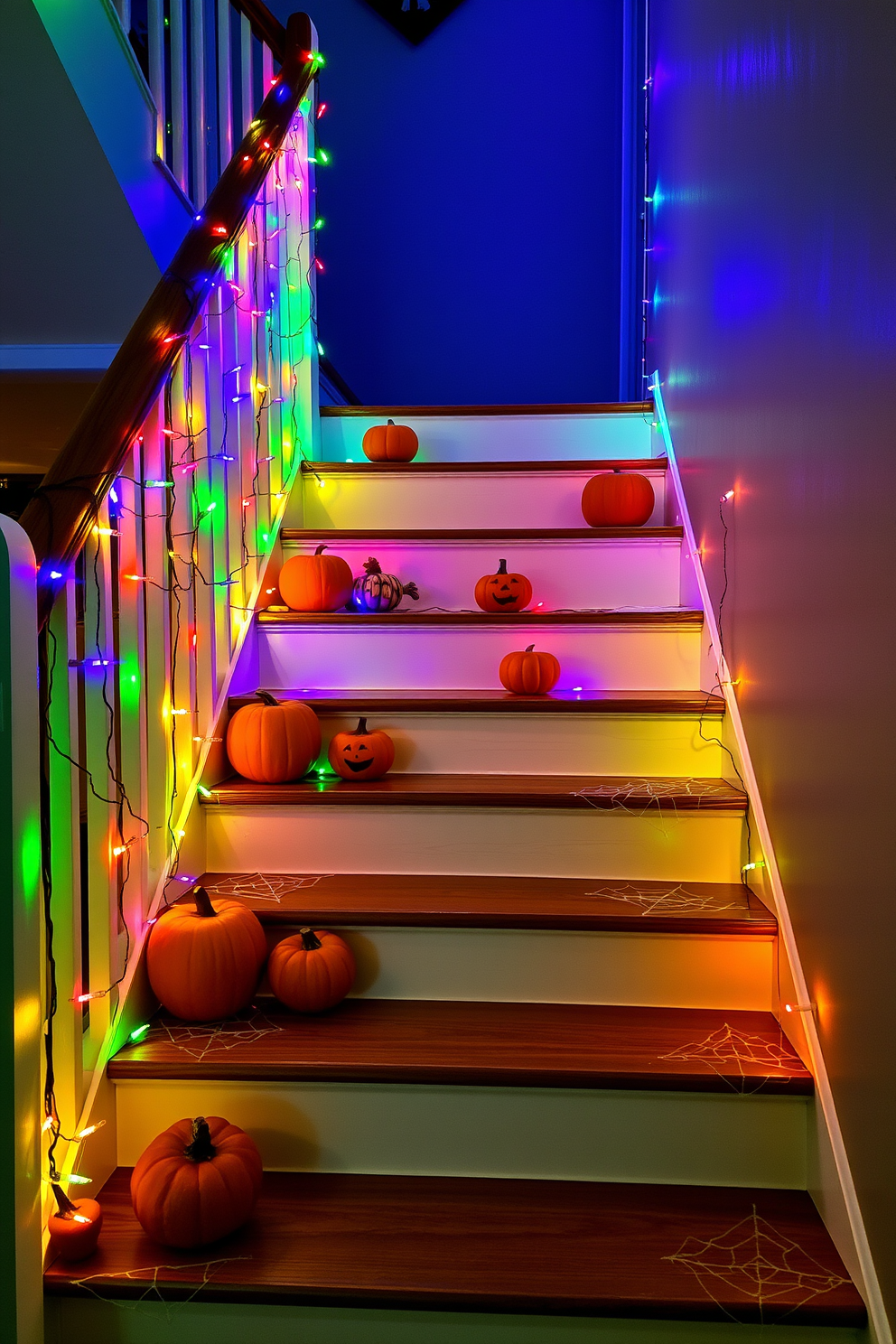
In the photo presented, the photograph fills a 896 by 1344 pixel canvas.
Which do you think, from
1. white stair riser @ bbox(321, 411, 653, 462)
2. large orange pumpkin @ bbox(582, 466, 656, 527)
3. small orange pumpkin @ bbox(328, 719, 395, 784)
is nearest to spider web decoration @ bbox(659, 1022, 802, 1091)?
small orange pumpkin @ bbox(328, 719, 395, 784)

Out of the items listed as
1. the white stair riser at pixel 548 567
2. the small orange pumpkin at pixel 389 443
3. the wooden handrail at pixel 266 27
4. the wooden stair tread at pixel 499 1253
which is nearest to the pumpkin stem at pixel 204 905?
the wooden stair tread at pixel 499 1253

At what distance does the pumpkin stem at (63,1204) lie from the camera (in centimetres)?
117

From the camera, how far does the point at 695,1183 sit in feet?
Result: 4.41

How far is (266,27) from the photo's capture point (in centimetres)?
265

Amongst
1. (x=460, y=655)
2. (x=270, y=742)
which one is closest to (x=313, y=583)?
(x=460, y=655)

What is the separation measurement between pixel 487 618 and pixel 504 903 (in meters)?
0.79

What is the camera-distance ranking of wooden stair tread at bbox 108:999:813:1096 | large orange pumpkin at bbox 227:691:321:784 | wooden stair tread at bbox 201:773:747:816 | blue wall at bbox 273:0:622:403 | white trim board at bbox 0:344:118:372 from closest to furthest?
wooden stair tread at bbox 108:999:813:1096, wooden stair tread at bbox 201:773:747:816, large orange pumpkin at bbox 227:691:321:784, white trim board at bbox 0:344:118:372, blue wall at bbox 273:0:622:403

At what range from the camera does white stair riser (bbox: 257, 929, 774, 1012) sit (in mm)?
1526

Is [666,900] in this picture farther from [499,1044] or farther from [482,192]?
[482,192]

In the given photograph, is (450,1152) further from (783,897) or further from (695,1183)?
(783,897)

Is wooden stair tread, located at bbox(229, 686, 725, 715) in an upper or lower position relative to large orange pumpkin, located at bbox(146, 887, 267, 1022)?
upper

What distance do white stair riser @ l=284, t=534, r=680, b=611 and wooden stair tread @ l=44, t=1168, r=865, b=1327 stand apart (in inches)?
56.4

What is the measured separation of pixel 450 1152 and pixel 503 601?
4.20 ft

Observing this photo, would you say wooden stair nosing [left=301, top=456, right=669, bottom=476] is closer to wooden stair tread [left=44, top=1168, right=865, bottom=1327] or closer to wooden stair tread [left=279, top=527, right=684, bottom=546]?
wooden stair tread [left=279, top=527, right=684, bottom=546]
